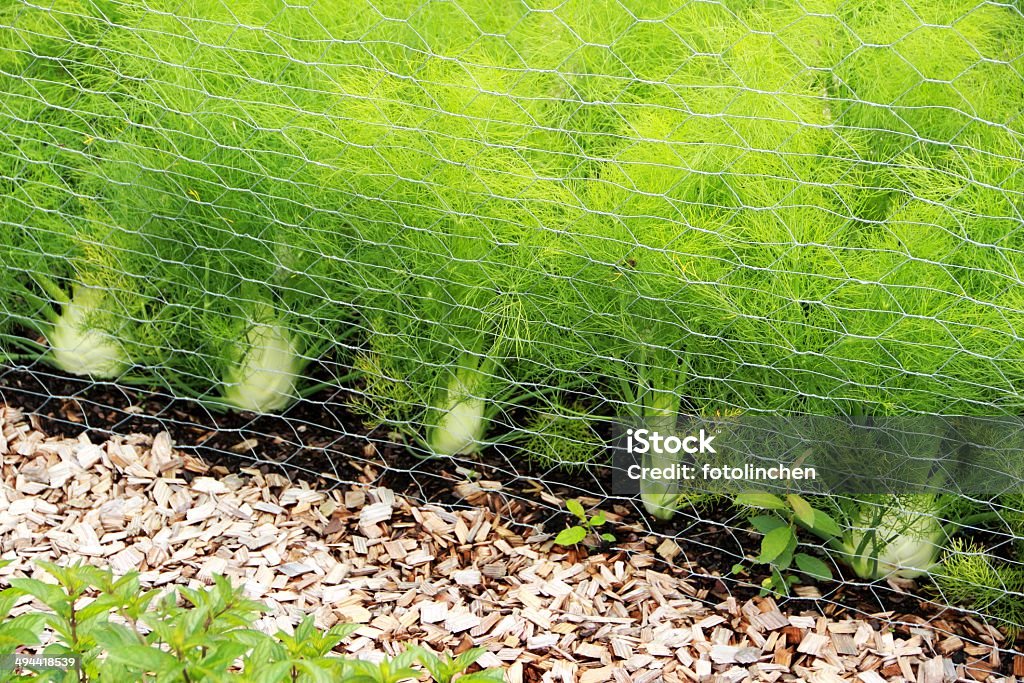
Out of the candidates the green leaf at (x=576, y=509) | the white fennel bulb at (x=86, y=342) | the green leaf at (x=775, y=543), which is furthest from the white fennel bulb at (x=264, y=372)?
the green leaf at (x=775, y=543)

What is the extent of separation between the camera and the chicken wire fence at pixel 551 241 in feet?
5.19

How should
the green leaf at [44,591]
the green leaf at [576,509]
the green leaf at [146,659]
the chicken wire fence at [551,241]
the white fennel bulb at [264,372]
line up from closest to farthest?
the green leaf at [146,659] → the green leaf at [44,591] → the chicken wire fence at [551,241] → the green leaf at [576,509] → the white fennel bulb at [264,372]

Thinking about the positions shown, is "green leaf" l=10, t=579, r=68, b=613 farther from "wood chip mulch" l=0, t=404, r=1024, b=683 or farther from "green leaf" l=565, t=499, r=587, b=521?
"green leaf" l=565, t=499, r=587, b=521

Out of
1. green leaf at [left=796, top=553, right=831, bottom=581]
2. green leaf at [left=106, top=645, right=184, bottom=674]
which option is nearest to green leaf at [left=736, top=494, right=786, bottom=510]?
green leaf at [left=796, top=553, right=831, bottom=581]

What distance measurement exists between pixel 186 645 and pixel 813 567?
3.50 feet

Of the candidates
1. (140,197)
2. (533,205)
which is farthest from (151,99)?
(533,205)

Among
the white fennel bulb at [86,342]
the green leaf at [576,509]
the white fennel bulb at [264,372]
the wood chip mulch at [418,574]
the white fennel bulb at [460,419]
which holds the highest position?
the white fennel bulb at [86,342]

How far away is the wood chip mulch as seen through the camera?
1604 millimetres

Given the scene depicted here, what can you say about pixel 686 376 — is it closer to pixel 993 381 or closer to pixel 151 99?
pixel 993 381

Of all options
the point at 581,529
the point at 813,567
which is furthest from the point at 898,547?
the point at 581,529

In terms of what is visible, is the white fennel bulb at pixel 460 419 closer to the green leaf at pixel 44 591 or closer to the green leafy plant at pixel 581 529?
the green leafy plant at pixel 581 529

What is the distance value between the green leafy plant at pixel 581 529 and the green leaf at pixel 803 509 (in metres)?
0.32

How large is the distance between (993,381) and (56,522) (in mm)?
1584

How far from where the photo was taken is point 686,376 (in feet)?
5.61
